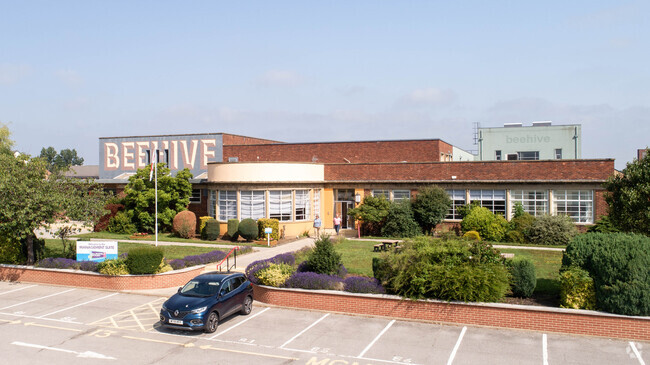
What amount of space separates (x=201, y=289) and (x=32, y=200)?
10.5m

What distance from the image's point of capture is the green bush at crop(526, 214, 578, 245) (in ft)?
90.9

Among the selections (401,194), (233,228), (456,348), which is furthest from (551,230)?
(233,228)

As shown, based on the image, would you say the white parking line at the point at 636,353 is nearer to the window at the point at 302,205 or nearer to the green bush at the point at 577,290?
the green bush at the point at 577,290

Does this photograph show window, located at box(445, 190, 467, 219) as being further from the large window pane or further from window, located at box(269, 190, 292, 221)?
the large window pane

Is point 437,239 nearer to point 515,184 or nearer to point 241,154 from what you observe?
point 515,184

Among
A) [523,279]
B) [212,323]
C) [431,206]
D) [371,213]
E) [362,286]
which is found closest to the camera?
[212,323]

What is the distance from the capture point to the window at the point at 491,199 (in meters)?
31.1

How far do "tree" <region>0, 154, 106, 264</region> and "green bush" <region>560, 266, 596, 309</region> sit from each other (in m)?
19.1

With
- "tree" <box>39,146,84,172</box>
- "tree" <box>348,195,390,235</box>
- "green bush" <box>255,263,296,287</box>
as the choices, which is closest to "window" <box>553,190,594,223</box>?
"tree" <box>348,195,390,235</box>

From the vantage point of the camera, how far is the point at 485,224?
29578mm

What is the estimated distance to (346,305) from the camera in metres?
16.5

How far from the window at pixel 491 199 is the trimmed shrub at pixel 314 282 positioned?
16.7 m

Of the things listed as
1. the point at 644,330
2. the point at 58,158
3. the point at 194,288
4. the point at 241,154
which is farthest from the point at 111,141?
the point at 58,158

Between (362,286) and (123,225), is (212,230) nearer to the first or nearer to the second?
(123,225)
